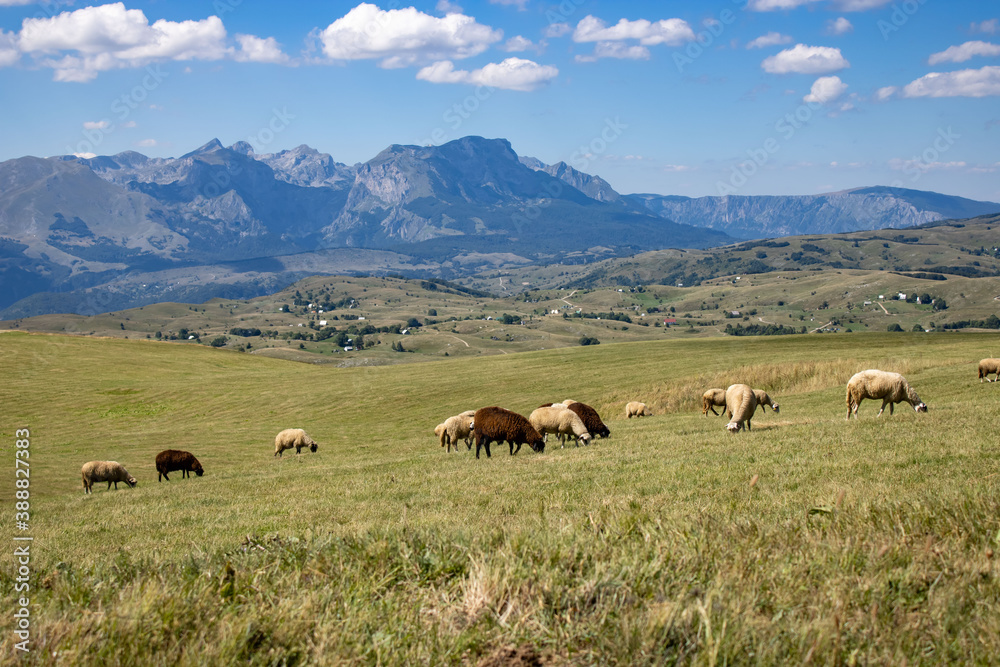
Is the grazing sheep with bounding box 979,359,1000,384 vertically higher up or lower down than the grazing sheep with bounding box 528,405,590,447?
higher up

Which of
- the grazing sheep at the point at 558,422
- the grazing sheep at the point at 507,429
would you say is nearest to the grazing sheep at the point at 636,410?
the grazing sheep at the point at 558,422

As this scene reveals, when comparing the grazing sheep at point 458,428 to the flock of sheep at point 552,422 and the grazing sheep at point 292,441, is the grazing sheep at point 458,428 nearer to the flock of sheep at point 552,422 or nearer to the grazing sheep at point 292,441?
the flock of sheep at point 552,422

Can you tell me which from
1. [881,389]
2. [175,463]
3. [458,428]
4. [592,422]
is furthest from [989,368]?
[175,463]

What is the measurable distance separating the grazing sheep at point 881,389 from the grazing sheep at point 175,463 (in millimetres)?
27992

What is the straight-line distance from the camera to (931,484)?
28.9ft

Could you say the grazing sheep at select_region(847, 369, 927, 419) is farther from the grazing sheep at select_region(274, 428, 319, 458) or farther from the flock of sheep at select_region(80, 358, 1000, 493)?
the grazing sheep at select_region(274, 428, 319, 458)

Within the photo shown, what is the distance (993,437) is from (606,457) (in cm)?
890

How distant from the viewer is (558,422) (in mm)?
25953

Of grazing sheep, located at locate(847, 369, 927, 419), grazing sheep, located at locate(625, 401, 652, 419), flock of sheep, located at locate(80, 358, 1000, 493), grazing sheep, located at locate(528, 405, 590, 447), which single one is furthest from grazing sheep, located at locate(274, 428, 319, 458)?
grazing sheep, located at locate(847, 369, 927, 419)

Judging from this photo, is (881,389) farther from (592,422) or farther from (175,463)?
(175,463)

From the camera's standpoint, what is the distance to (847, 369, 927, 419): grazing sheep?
24.4 metres

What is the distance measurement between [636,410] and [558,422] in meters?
16.7

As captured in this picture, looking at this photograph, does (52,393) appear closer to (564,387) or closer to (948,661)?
(564,387)

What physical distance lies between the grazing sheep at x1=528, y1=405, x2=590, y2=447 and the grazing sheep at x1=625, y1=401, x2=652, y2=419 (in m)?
15.8
